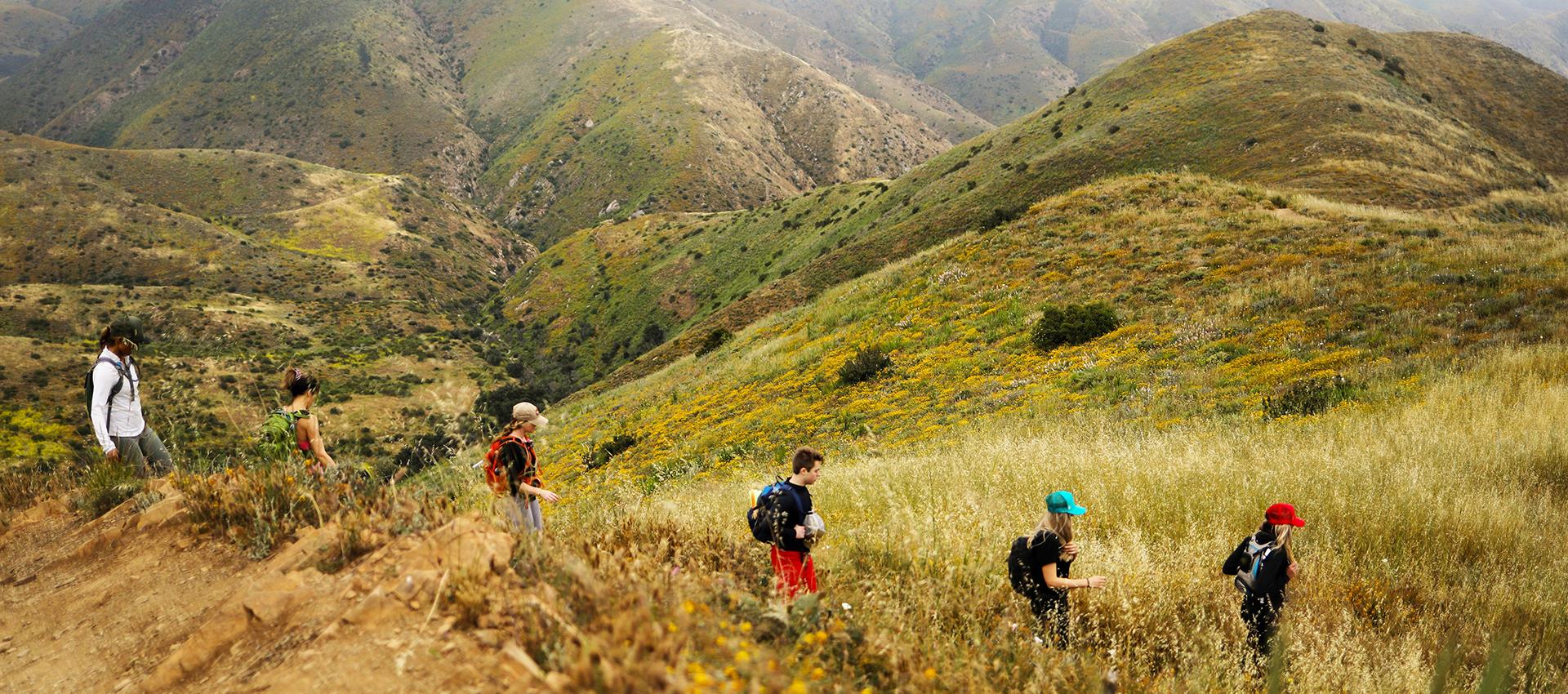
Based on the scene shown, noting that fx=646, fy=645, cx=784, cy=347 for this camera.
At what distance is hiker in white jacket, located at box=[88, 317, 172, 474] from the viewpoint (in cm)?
639

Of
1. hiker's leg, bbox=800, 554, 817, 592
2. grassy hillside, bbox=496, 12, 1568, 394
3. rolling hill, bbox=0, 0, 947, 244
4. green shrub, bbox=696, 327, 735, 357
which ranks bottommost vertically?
green shrub, bbox=696, 327, 735, 357

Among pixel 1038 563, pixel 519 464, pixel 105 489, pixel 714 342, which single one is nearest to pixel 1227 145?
pixel 714 342

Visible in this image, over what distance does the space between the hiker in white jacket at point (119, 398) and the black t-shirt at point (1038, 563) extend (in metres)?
8.09

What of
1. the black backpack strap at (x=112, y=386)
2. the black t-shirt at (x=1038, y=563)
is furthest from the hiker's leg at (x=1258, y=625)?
the black backpack strap at (x=112, y=386)

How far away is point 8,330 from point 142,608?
3863 inches

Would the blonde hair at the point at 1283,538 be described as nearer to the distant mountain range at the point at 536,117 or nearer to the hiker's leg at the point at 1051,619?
the hiker's leg at the point at 1051,619

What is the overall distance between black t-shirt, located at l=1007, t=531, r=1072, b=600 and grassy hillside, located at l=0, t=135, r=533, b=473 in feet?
161

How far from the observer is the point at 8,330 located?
6625 cm

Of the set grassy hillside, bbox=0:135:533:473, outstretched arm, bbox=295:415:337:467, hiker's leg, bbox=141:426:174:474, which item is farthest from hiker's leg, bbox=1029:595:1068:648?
grassy hillside, bbox=0:135:533:473

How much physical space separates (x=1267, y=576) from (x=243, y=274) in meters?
115

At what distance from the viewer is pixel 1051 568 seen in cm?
425

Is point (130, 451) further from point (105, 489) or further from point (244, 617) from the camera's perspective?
point (244, 617)

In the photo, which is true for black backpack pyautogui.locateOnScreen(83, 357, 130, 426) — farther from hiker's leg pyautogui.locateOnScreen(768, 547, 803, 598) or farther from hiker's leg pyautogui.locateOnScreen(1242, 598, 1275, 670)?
hiker's leg pyautogui.locateOnScreen(1242, 598, 1275, 670)

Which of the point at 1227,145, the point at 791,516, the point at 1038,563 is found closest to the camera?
the point at 1038,563
